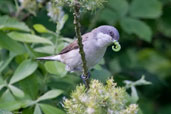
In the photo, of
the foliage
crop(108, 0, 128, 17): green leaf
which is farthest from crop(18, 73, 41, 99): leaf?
crop(108, 0, 128, 17): green leaf

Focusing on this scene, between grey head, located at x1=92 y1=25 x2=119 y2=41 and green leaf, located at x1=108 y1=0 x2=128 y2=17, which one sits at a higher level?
grey head, located at x1=92 y1=25 x2=119 y2=41

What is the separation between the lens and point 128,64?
547 cm

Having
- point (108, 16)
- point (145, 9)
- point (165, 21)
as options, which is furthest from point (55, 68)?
point (165, 21)

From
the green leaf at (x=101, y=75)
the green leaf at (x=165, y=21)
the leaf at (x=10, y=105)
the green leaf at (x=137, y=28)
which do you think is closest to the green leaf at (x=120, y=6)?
the green leaf at (x=137, y=28)

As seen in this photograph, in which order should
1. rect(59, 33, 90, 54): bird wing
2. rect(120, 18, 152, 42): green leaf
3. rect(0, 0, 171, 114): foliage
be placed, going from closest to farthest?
rect(0, 0, 171, 114): foliage
rect(59, 33, 90, 54): bird wing
rect(120, 18, 152, 42): green leaf

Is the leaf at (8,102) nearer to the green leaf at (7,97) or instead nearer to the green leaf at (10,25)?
the green leaf at (7,97)

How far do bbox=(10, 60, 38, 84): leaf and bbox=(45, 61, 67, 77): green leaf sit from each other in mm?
120

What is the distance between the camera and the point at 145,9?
199 inches

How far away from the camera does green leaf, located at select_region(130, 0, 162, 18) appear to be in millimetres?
5020

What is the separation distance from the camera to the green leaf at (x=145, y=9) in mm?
5020

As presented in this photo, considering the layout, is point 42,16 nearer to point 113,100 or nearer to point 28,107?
point 28,107

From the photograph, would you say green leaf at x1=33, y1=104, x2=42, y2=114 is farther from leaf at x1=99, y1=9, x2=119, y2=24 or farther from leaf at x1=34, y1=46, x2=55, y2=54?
leaf at x1=99, y1=9, x2=119, y2=24

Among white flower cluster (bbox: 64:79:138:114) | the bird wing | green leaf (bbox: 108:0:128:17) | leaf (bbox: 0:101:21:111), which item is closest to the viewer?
white flower cluster (bbox: 64:79:138:114)

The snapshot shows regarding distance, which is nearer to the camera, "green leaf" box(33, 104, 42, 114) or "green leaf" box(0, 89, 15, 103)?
"green leaf" box(33, 104, 42, 114)
